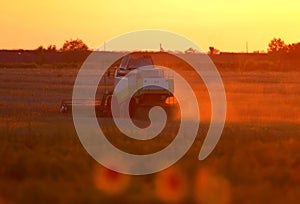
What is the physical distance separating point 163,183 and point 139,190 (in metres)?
1.45

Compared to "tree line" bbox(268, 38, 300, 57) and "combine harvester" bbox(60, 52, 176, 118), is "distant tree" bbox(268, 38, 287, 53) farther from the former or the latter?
"combine harvester" bbox(60, 52, 176, 118)

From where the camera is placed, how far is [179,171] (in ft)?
57.8

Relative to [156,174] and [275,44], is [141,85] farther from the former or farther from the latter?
[275,44]

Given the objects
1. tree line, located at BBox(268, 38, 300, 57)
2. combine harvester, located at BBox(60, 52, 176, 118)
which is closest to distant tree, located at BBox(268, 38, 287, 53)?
tree line, located at BBox(268, 38, 300, 57)

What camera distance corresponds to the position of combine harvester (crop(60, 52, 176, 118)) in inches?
1261

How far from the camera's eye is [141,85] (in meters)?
32.0

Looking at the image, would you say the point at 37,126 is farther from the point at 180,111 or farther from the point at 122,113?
the point at 180,111

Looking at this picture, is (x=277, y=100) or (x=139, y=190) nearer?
(x=139, y=190)

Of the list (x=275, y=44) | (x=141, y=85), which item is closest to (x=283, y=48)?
(x=275, y=44)

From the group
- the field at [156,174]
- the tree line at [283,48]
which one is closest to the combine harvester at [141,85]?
the field at [156,174]

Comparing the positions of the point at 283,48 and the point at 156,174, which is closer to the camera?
the point at 156,174

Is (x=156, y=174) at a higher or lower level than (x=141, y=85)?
lower

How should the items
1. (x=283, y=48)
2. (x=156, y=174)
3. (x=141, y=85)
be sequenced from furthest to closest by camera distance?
(x=283, y=48), (x=141, y=85), (x=156, y=174)

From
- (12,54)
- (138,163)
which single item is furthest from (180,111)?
(12,54)
